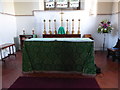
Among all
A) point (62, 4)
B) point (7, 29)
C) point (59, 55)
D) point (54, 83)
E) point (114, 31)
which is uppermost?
point (62, 4)

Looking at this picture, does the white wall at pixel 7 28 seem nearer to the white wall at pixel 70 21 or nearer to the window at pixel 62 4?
the white wall at pixel 70 21

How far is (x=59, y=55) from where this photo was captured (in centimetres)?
269

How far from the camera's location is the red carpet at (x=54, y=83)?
2197mm

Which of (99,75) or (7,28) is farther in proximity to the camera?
(7,28)

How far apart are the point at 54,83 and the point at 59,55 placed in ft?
2.22

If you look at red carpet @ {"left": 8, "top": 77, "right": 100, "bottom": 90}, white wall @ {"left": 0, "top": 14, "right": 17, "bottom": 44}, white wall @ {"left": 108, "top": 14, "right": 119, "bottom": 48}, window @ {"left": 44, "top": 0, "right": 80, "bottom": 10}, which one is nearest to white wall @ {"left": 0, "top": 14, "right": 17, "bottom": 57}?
white wall @ {"left": 0, "top": 14, "right": 17, "bottom": 44}

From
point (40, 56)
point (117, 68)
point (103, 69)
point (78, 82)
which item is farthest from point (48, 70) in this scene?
point (117, 68)

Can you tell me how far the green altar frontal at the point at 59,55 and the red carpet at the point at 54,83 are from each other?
12.7 inches

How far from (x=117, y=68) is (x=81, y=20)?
9.27 ft

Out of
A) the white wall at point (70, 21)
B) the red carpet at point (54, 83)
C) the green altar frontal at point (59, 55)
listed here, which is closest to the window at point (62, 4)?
the white wall at point (70, 21)

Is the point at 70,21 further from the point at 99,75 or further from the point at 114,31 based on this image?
the point at 99,75

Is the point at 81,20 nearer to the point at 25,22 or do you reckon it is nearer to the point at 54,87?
the point at 25,22

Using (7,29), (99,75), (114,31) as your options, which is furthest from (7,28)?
(114,31)

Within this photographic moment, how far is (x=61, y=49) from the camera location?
2656 millimetres
